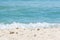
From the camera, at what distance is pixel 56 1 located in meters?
20.5

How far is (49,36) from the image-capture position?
23.0ft

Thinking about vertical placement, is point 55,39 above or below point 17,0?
above

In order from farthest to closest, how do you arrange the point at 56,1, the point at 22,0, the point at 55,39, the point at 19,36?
the point at 22,0, the point at 56,1, the point at 19,36, the point at 55,39

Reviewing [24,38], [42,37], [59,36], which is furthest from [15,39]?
[59,36]

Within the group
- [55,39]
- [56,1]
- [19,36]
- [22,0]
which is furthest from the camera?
[22,0]

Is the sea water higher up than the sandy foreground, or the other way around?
the sandy foreground

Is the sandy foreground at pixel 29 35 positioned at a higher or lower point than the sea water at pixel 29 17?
higher

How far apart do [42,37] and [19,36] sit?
77 centimetres

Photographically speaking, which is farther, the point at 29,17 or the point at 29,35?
the point at 29,17

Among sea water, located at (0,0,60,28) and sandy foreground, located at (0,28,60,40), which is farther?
sea water, located at (0,0,60,28)

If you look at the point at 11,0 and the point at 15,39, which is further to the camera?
the point at 11,0

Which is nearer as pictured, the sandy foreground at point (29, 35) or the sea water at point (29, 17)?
the sandy foreground at point (29, 35)

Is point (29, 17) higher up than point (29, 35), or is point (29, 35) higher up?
point (29, 35)

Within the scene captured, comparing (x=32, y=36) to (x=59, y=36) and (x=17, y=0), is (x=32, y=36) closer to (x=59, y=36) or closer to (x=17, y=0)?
(x=59, y=36)
